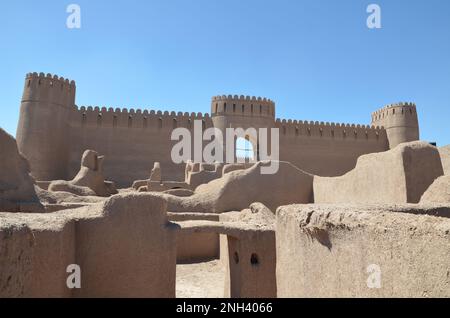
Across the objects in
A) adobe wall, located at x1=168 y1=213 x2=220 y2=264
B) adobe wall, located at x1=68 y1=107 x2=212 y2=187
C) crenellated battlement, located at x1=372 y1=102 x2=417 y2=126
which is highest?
crenellated battlement, located at x1=372 y1=102 x2=417 y2=126

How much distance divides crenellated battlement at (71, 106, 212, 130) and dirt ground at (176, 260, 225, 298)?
50.8 feet

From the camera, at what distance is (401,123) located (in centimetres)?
2880

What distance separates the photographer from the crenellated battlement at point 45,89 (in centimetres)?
2095

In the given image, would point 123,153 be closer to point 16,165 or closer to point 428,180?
point 16,165

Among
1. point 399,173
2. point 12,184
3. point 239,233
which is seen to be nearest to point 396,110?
point 399,173

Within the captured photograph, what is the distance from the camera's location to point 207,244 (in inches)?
392

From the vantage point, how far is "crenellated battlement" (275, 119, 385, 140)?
26734mm

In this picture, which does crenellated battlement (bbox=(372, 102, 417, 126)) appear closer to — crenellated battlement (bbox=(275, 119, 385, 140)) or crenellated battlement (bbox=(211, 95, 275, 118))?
crenellated battlement (bbox=(275, 119, 385, 140))

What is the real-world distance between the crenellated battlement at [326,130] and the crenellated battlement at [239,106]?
1.78 meters

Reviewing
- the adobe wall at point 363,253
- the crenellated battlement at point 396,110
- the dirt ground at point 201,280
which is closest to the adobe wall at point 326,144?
the crenellated battlement at point 396,110

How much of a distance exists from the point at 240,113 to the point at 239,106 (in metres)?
0.50
